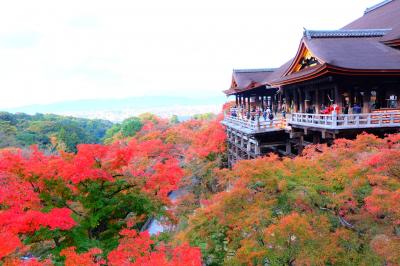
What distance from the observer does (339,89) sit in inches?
587

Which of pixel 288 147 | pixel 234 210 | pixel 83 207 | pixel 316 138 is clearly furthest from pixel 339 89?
pixel 83 207

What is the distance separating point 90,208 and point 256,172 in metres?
6.23

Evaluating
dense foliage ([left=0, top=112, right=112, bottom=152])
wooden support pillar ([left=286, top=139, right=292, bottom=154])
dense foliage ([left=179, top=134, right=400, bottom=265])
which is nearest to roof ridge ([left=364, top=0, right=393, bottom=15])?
wooden support pillar ([left=286, top=139, right=292, bottom=154])

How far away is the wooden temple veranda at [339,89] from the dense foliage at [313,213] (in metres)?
2.76

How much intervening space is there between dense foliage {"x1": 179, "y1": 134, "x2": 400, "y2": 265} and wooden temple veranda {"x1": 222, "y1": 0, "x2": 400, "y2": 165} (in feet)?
9.04

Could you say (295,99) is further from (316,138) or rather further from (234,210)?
(234,210)

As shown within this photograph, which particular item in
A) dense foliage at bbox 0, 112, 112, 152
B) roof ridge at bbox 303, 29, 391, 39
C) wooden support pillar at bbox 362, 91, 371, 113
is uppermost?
roof ridge at bbox 303, 29, 391, 39

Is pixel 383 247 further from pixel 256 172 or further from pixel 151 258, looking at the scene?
pixel 151 258

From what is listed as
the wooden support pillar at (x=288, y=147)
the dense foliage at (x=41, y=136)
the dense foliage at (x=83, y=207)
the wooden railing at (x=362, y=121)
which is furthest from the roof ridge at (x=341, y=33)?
the dense foliage at (x=41, y=136)

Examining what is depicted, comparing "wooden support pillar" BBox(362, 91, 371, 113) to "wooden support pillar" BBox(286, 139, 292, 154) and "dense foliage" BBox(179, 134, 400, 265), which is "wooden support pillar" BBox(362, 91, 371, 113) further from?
"wooden support pillar" BBox(286, 139, 292, 154)

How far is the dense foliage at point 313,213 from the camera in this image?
805 centimetres

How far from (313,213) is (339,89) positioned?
7.80 m

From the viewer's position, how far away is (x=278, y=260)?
28.6 ft

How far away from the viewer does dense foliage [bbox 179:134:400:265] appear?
8.05m
